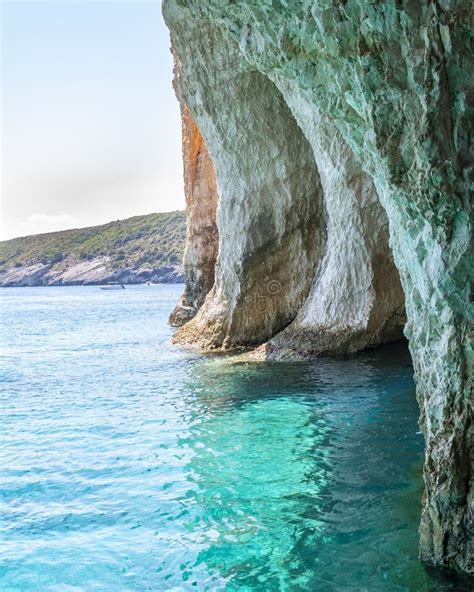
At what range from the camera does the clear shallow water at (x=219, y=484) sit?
5.16 m

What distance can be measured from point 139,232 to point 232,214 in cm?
10556

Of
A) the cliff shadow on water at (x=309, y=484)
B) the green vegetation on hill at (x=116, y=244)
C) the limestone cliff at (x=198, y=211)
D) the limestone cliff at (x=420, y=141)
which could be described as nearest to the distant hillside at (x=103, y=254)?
the green vegetation on hill at (x=116, y=244)

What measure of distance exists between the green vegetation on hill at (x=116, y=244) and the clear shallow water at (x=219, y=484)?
96.4 meters

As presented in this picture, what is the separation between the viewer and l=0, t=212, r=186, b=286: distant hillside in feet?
364

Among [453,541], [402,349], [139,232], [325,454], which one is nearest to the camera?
[453,541]

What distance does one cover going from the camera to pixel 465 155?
158 inches

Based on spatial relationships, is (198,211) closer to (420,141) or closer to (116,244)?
(420,141)

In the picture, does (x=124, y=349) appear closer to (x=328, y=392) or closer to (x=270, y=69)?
(x=328, y=392)

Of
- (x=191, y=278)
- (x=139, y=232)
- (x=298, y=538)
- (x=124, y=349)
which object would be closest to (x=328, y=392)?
(x=298, y=538)

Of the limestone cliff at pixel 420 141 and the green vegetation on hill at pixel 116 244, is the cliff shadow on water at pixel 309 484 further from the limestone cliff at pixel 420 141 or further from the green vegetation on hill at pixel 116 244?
the green vegetation on hill at pixel 116 244

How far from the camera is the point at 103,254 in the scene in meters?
120

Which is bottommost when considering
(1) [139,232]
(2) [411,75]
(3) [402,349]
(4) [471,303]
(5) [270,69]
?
(3) [402,349]

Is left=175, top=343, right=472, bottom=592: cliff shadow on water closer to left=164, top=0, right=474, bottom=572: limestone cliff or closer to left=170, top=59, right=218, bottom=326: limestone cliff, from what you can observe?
left=164, top=0, right=474, bottom=572: limestone cliff

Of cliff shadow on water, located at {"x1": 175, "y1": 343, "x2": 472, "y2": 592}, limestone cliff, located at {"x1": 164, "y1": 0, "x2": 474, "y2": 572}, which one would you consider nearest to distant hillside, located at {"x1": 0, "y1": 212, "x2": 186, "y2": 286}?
cliff shadow on water, located at {"x1": 175, "y1": 343, "x2": 472, "y2": 592}
